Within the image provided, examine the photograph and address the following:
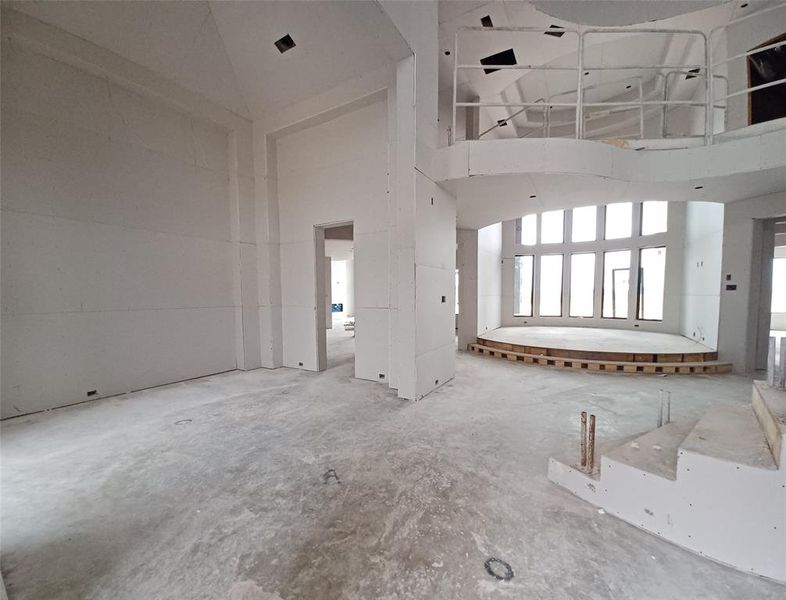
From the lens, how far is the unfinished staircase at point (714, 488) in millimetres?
1479

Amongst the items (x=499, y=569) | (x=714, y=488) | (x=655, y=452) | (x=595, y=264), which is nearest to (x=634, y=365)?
(x=655, y=452)

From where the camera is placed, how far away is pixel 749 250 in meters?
4.89

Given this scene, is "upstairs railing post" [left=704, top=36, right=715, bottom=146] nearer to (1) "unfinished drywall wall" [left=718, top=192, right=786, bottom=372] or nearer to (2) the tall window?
(1) "unfinished drywall wall" [left=718, top=192, right=786, bottom=372]

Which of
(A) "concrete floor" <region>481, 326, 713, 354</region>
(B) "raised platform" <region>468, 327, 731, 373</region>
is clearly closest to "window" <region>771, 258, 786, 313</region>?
(A) "concrete floor" <region>481, 326, 713, 354</region>

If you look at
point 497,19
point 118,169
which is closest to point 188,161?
point 118,169

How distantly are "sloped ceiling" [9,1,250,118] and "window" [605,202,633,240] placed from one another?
995cm

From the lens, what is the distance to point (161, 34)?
4043mm

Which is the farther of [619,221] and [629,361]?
[619,221]

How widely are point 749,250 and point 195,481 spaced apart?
27.1 ft

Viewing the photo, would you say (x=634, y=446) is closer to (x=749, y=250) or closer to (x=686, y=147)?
(x=686, y=147)

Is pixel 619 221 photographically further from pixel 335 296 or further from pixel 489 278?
pixel 335 296

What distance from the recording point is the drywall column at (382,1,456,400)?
370 cm

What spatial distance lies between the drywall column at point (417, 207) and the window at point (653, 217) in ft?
24.2

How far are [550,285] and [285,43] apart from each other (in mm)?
9247
